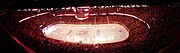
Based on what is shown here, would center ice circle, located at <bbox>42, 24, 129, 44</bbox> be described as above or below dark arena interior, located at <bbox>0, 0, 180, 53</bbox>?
below

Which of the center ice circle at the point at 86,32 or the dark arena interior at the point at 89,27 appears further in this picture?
the center ice circle at the point at 86,32

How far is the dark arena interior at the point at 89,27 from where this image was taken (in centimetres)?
144

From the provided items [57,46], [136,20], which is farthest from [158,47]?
[136,20]

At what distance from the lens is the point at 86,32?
2689 mm

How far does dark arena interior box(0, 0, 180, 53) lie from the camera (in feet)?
4.74

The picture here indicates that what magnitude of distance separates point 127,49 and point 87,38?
1010 mm

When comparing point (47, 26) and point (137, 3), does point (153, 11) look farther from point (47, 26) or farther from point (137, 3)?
point (47, 26)

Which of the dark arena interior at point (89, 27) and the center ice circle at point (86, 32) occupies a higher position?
the dark arena interior at point (89, 27)

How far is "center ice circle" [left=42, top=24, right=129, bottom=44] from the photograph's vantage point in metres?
2.43

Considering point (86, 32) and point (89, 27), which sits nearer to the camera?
point (86, 32)

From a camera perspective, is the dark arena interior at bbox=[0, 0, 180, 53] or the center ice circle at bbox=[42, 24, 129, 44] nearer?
the dark arena interior at bbox=[0, 0, 180, 53]

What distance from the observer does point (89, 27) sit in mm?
3004

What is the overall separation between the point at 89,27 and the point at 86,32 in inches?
12.8

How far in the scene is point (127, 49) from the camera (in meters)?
1.40
